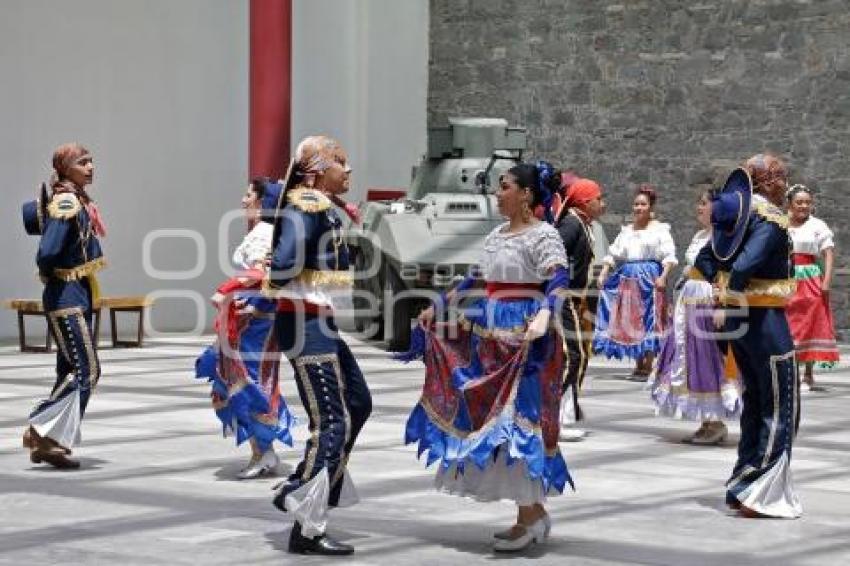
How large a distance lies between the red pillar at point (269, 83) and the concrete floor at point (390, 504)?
8036mm

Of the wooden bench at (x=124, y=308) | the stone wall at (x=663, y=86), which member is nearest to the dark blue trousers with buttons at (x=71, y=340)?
the wooden bench at (x=124, y=308)

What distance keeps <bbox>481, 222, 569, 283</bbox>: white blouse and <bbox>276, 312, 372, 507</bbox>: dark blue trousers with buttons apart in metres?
0.68

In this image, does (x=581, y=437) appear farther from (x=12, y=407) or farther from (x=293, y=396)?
(x=12, y=407)

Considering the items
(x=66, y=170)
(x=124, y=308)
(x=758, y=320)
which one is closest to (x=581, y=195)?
(x=758, y=320)

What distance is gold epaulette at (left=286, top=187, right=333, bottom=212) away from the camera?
266 inches

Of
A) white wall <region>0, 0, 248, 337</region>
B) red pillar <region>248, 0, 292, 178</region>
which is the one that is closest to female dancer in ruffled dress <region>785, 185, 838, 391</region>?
red pillar <region>248, 0, 292, 178</region>

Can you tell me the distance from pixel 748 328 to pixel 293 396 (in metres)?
5.35

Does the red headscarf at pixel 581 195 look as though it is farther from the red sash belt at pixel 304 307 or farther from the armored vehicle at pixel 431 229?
the armored vehicle at pixel 431 229

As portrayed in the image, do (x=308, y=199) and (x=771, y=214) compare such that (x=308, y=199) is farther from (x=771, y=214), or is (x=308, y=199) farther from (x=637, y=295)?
(x=637, y=295)

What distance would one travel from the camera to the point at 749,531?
7230 mm

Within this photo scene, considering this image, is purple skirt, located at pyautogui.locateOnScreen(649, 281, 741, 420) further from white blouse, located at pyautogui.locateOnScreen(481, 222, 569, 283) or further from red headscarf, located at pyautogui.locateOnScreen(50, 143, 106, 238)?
red headscarf, located at pyautogui.locateOnScreen(50, 143, 106, 238)

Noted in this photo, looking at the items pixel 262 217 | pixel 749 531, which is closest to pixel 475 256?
pixel 262 217

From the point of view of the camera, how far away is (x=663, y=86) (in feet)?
66.8

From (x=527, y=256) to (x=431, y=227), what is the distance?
33.4ft
